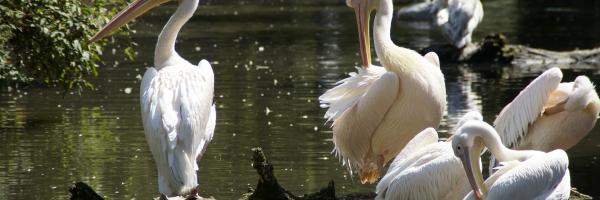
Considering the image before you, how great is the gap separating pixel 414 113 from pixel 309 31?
13768mm

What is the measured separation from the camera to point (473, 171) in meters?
5.91

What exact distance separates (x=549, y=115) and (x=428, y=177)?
1.62 meters

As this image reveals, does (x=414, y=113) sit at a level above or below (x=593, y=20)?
above

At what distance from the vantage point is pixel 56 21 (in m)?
9.84

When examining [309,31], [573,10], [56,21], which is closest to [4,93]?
[56,21]

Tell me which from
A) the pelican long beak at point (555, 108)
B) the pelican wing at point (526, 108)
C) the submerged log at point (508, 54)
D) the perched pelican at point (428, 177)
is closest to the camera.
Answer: the perched pelican at point (428, 177)

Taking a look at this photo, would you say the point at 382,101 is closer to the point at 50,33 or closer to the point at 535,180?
the point at 535,180

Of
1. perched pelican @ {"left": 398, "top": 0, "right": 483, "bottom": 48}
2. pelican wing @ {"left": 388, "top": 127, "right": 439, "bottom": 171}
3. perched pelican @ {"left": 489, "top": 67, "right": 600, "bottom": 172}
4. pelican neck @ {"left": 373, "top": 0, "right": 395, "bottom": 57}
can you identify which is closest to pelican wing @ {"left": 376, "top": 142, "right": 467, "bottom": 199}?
pelican wing @ {"left": 388, "top": 127, "right": 439, "bottom": 171}

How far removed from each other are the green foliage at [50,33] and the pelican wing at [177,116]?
2.39 m

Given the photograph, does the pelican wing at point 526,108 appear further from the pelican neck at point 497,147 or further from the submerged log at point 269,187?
the submerged log at point 269,187

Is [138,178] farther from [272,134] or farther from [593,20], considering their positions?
[593,20]

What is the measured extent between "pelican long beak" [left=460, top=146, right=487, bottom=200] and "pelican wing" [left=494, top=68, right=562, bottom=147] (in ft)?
3.99

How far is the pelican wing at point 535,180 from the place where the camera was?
5738 mm

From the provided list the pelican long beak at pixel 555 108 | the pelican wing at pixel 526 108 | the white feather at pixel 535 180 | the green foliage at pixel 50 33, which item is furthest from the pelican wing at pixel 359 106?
the green foliage at pixel 50 33
